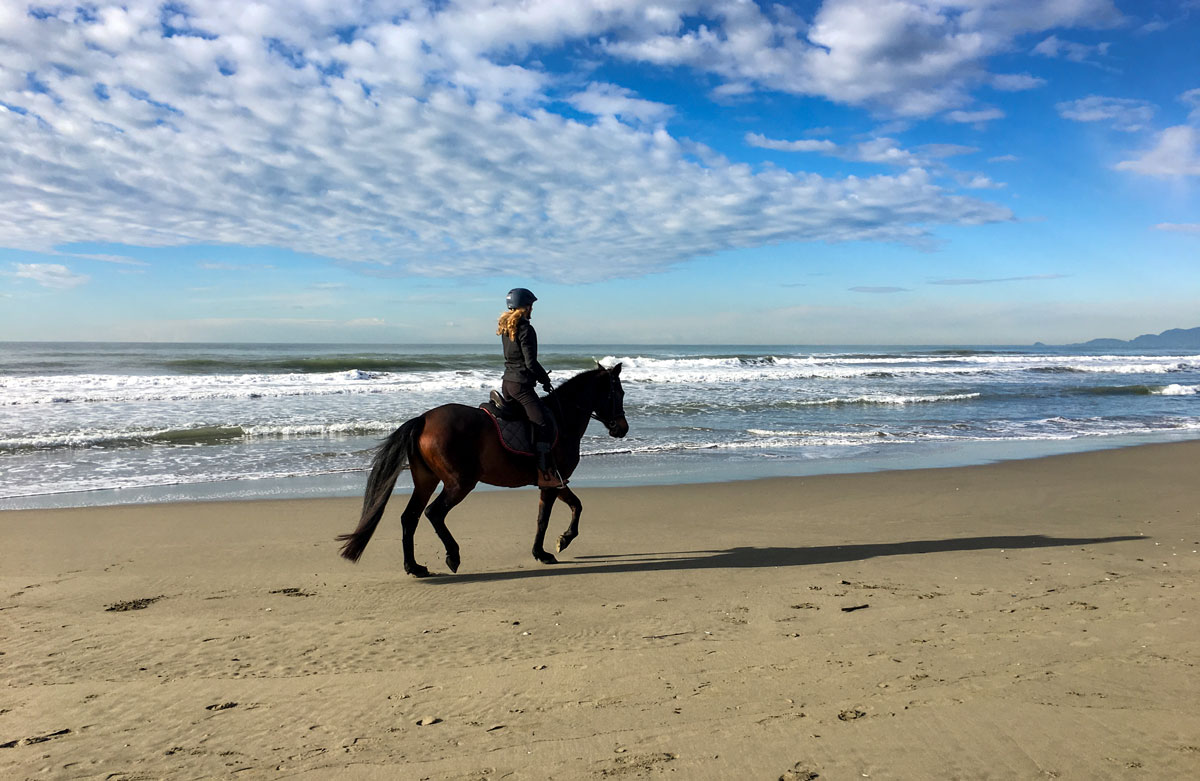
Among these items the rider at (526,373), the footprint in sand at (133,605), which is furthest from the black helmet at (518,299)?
the footprint in sand at (133,605)

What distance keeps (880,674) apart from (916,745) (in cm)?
78

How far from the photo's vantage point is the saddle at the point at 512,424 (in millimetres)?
6552

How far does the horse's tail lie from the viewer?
609 cm

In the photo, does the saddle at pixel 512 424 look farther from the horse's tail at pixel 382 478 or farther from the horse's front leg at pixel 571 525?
the horse's tail at pixel 382 478

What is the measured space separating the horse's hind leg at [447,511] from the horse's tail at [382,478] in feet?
1.32

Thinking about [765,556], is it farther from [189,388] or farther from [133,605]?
[189,388]

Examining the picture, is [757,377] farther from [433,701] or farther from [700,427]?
[433,701]

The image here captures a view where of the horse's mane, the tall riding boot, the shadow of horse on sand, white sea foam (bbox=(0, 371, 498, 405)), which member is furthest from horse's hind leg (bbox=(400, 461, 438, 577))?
white sea foam (bbox=(0, 371, 498, 405))

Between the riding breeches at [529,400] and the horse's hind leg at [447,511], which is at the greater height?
the riding breeches at [529,400]

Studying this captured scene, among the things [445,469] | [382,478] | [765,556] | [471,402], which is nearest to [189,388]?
[471,402]

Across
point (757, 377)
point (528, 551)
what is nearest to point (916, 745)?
point (528, 551)

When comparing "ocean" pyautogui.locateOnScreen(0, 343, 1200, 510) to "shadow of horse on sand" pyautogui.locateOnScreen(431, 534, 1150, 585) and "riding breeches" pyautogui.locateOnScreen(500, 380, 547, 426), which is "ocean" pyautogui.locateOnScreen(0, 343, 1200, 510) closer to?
"shadow of horse on sand" pyautogui.locateOnScreen(431, 534, 1150, 585)

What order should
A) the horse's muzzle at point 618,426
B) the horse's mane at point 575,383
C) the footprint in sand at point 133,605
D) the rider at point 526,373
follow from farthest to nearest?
the horse's muzzle at point 618,426 → the horse's mane at point 575,383 → the rider at point 526,373 → the footprint in sand at point 133,605

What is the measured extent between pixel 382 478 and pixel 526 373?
158 centimetres
